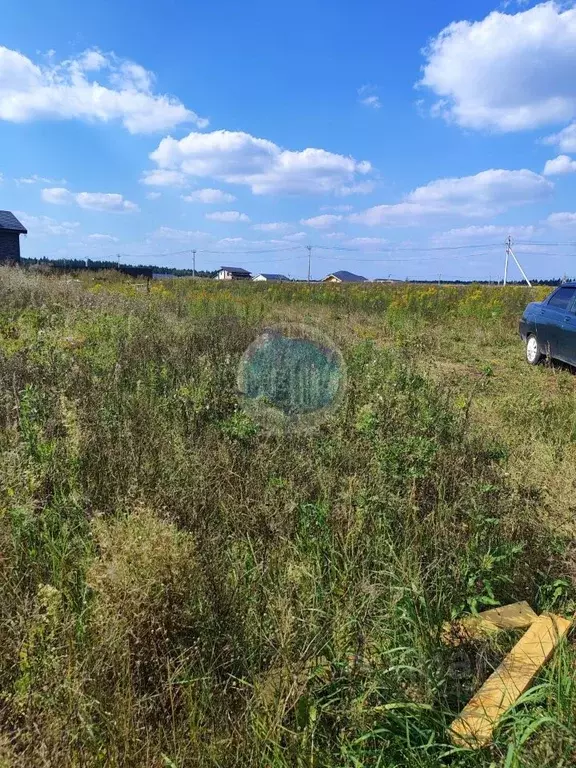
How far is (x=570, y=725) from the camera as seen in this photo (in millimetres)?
1759

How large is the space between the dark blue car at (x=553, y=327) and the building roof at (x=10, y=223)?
25.4 m

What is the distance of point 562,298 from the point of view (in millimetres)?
8594

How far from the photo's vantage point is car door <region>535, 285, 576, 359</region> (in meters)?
8.27

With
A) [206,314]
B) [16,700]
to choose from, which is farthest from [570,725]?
[206,314]

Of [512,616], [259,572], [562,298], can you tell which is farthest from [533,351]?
[259,572]

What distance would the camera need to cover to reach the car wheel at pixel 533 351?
9.12 m

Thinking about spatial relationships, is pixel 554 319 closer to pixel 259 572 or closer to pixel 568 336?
pixel 568 336

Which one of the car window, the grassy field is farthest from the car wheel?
the grassy field

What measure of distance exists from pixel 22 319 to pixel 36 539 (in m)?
5.72

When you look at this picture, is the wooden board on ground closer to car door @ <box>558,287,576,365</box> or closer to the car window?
car door @ <box>558,287,576,365</box>

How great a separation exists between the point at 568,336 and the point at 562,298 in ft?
3.19

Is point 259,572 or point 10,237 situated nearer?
point 259,572

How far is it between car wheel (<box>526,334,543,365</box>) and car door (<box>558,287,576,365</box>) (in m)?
0.82

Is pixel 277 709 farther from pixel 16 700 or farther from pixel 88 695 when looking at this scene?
pixel 16 700
